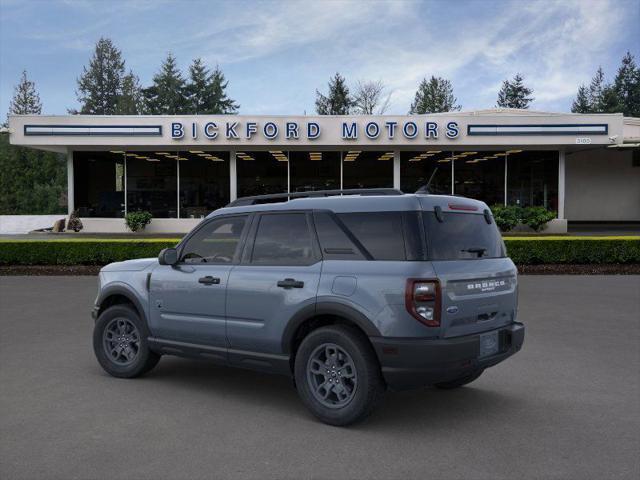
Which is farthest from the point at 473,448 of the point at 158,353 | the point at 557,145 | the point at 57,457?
the point at 557,145

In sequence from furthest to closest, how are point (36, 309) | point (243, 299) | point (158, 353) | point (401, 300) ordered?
1. point (36, 309)
2. point (158, 353)
3. point (243, 299)
4. point (401, 300)

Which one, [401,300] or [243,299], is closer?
[401,300]

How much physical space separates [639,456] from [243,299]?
10.7ft

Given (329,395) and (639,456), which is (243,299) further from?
(639,456)

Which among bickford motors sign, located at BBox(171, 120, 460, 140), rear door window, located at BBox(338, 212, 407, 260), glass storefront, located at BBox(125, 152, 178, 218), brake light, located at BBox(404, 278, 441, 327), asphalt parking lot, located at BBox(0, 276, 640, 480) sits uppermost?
bickford motors sign, located at BBox(171, 120, 460, 140)

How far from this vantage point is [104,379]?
20.9 ft

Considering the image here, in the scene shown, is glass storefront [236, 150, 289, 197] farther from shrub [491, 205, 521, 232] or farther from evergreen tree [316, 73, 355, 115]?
evergreen tree [316, 73, 355, 115]

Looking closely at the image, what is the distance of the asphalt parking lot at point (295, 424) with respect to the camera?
411 centimetres

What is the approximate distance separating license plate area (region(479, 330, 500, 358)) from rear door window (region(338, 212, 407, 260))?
0.95 m

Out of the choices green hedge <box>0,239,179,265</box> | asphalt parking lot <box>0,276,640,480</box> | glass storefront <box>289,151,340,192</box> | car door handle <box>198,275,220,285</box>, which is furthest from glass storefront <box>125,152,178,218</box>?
Answer: car door handle <box>198,275,220,285</box>

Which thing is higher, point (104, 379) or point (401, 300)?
point (401, 300)

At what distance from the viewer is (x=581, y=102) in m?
83.9

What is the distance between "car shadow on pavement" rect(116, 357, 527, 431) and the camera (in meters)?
5.15

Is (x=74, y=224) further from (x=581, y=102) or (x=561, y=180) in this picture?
(x=581, y=102)
